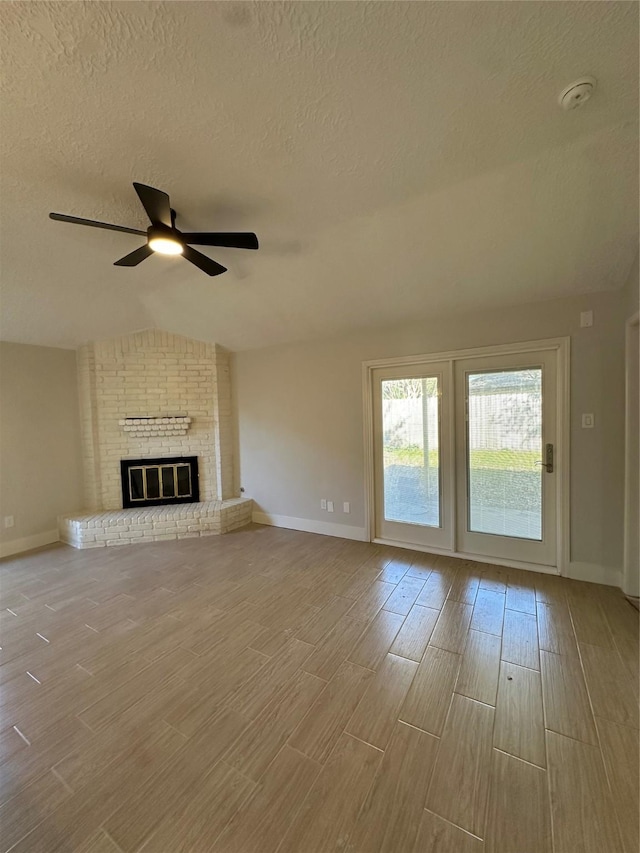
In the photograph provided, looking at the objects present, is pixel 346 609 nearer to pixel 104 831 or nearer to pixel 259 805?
pixel 259 805

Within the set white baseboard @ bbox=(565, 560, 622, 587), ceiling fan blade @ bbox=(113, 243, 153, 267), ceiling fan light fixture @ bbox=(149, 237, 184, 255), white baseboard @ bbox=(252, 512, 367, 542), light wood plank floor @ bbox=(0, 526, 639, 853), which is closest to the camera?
light wood plank floor @ bbox=(0, 526, 639, 853)

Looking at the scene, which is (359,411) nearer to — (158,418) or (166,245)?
(166,245)

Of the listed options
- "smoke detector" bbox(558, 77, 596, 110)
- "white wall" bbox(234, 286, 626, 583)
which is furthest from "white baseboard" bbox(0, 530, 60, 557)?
"smoke detector" bbox(558, 77, 596, 110)

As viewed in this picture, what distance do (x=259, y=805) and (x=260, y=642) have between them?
3.05ft

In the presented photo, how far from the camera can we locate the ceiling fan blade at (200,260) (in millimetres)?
2245

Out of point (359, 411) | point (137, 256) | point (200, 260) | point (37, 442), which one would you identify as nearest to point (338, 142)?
point (200, 260)

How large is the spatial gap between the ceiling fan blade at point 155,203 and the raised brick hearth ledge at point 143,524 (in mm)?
3353

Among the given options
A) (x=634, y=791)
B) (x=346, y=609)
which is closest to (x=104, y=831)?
(x=346, y=609)

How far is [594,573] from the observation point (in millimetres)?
2811

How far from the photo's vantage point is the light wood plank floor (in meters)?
1.18

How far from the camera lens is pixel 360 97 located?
1.55 m

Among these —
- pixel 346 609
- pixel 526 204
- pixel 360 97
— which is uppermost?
pixel 360 97

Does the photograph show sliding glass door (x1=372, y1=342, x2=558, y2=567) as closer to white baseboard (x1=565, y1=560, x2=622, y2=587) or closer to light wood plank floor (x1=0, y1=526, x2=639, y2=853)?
white baseboard (x1=565, y1=560, x2=622, y2=587)

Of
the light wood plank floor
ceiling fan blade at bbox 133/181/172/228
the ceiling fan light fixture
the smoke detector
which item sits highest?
the smoke detector
